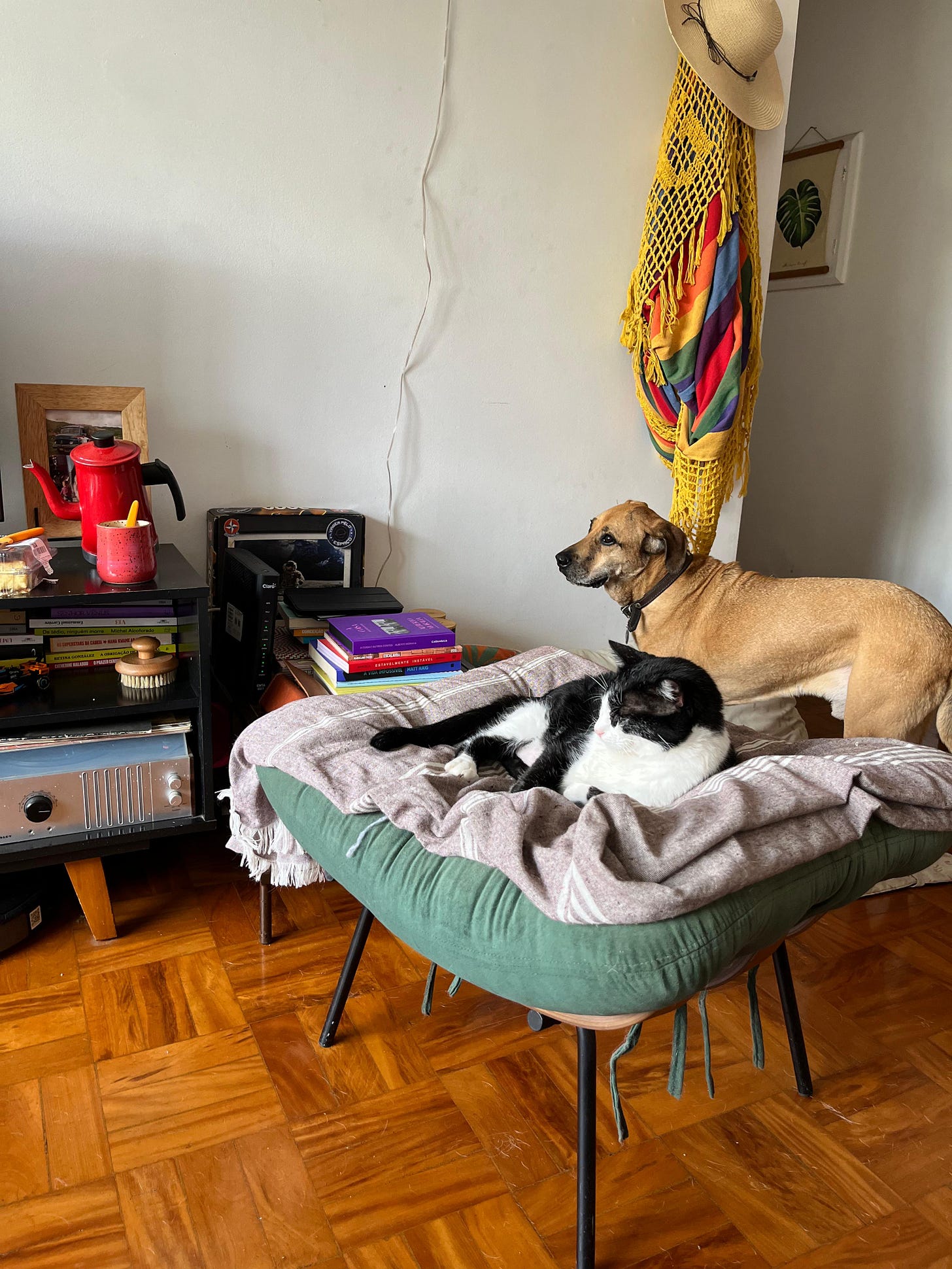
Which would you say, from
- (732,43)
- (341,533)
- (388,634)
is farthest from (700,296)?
(388,634)

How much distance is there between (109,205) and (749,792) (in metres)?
1.59

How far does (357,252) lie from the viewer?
192cm

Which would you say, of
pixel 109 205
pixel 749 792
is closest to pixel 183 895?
pixel 749 792

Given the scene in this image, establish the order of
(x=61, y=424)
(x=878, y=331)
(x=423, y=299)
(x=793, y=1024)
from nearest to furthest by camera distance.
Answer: (x=793, y=1024) → (x=61, y=424) → (x=423, y=299) → (x=878, y=331)

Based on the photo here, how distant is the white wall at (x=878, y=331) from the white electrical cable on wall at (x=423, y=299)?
1.72m

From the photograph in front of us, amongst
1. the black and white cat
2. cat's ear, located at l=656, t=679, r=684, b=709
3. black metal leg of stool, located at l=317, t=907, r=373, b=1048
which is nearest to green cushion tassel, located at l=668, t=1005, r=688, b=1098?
the black and white cat

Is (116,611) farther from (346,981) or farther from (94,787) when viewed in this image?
(346,981)

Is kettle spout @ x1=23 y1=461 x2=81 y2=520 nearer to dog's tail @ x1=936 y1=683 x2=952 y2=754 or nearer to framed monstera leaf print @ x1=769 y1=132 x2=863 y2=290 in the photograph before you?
dog's tail @ x1=936 y1=683 x2=952 y2=754

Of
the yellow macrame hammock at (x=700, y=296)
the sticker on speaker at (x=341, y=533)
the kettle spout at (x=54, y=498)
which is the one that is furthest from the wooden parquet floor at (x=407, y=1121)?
the yellow macrame hammock at (x=700, y=296)

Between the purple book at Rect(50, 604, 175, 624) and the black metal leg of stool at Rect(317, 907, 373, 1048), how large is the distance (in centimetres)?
69

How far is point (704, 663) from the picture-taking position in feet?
6.52

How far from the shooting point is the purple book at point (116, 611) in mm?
1571

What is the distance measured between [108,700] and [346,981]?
0.63 m

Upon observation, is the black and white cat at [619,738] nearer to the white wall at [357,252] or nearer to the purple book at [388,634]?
the purple book at [388,634]
